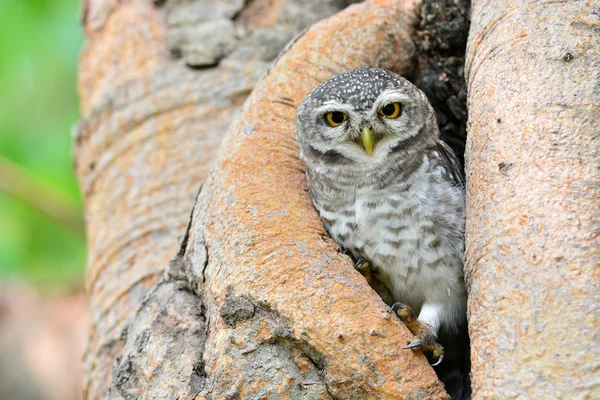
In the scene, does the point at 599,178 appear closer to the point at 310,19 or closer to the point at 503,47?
the point at 503,47

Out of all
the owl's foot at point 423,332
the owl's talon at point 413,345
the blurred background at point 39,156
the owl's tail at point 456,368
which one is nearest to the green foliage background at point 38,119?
the blurred background at point 39,156

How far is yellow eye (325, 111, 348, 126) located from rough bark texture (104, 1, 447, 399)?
0.67ft

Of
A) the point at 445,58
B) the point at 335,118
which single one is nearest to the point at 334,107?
the point at 335,118

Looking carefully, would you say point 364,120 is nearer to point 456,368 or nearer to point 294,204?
point 294,204

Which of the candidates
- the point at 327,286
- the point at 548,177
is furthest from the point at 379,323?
the point at 548,177

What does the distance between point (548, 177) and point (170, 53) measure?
231 centimetres

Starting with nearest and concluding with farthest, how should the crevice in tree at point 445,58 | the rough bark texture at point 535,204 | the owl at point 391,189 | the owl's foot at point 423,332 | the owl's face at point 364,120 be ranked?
the rough bark texture at point 535,204 < the owl's foot at point 423,332 < the owl at point 391,189 < the owl's face at point 364,120 < the crevice in tree at point 445,58

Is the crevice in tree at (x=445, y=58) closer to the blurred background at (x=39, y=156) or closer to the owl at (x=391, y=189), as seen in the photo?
the owl at (x=391, y=189)

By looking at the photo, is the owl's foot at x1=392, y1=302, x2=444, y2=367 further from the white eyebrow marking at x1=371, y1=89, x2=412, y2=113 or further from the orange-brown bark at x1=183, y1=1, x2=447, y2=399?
the white eyebrow marking at x1=371, y1=89, x2=412, y2=113

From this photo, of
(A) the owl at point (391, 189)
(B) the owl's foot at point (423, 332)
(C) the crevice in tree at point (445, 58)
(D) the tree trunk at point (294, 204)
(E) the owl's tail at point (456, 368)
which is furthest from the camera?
(C) the crevice in tree at point (445, 58)

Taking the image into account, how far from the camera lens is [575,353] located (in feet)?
5.87

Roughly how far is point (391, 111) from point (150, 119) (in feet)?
4.33

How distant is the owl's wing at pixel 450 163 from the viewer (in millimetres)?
2934

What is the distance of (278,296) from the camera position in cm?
231
